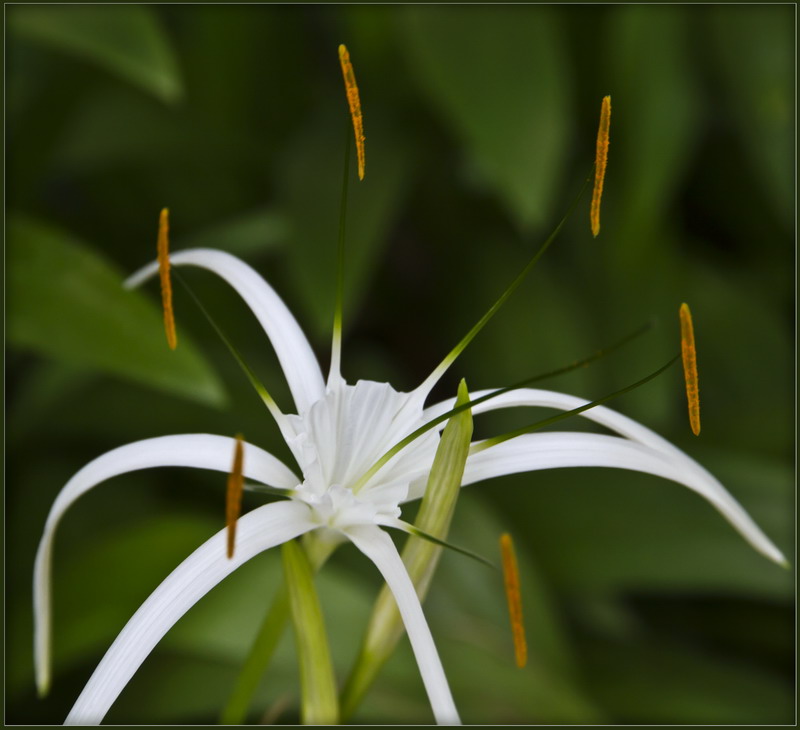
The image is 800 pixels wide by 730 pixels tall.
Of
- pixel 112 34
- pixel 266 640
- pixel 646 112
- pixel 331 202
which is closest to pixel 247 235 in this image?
pixel 331 202

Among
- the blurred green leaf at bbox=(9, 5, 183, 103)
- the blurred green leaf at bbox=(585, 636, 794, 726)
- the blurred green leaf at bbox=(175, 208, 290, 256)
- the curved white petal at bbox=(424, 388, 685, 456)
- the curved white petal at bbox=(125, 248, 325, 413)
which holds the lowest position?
the blurred green leaf at bbox=(585, 636, 794, 726)

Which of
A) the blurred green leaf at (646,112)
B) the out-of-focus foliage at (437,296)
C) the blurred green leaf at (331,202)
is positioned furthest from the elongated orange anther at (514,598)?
the blurred green leaf at (646,112)

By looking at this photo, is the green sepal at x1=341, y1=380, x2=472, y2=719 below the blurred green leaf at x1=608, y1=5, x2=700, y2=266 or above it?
below

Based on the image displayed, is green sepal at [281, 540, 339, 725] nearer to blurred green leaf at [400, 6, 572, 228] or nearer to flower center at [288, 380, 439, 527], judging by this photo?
flower center at [288, 380, 439, 527]

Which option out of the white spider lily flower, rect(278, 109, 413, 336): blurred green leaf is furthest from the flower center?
rect(278, 109, 413, 336): blurred green leaf

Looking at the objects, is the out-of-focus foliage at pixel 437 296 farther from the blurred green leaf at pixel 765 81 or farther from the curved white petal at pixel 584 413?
the curved white petal at pixel 584 413

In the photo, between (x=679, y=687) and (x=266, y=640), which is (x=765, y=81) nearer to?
(x=679, y=687)
